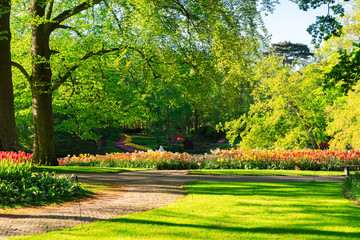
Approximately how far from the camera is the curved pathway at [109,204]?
5969 millimetres

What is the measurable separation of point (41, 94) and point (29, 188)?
7314 millimetres

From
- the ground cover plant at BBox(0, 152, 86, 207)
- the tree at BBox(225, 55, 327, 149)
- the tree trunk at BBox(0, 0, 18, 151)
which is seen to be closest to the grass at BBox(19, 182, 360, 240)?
the ground cover plant at BBox(0, 152, 86, 207)

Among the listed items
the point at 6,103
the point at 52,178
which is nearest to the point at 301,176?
the point at 52,178

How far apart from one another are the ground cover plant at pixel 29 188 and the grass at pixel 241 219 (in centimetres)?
260

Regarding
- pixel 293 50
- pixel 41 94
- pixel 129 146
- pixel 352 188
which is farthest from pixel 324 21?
pixel 293 50

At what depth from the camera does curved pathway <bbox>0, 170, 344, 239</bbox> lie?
597 centimetres

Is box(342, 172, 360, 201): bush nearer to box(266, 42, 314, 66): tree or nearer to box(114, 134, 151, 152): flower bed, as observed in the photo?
box(114, 134, 151, 152): flower bed

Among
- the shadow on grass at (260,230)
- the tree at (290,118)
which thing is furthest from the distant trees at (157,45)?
the tree at (290,118)

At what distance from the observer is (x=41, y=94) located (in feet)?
47.6

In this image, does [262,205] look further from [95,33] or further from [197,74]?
[95,33]

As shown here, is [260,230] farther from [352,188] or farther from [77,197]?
[77,197]

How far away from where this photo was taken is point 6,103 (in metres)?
13.7

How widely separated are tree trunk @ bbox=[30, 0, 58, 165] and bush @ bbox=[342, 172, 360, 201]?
1141 centimetres

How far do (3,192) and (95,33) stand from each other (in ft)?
29.6
